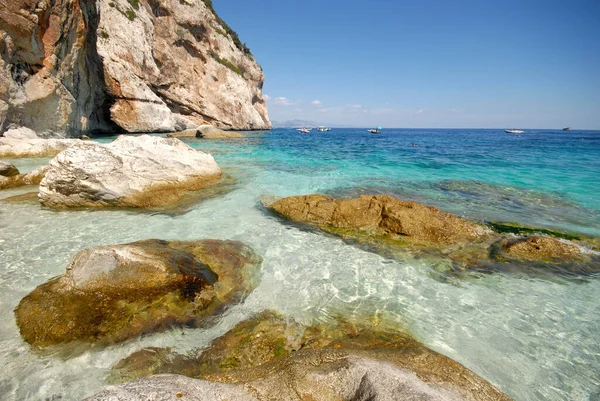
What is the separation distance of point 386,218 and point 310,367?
5.03 metres

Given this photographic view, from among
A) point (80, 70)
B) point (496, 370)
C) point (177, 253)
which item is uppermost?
point (80, 70)

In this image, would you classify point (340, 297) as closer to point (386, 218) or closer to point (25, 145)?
point (386, 218)

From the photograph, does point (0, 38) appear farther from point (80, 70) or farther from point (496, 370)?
Answer: point (496, 370)

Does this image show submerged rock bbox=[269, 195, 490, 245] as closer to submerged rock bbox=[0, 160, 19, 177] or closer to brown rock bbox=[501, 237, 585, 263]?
brown rock bbox=[501, 237, 585, 263]

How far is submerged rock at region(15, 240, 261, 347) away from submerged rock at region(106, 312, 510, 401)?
54 cm

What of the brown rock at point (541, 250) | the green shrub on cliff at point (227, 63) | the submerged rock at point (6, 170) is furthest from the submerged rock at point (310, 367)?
the green shrub on cliff at point (227, 63)

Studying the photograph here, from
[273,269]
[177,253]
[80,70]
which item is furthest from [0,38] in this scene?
[273,269]

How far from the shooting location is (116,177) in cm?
809

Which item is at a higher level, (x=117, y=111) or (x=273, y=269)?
(x=117, y=111)

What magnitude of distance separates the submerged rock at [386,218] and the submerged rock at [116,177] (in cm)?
380

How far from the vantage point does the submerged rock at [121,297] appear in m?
3.39

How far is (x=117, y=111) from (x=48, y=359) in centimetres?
3631

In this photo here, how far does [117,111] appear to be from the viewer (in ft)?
106

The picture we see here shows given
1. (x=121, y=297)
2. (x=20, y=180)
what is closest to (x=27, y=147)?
(x=20, y=180)
